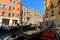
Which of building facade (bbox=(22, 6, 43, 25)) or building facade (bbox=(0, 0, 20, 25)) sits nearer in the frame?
building facade (bbox=(0, 0, 20, 25))

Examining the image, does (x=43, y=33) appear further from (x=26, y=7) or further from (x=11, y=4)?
(x=26, y=7)

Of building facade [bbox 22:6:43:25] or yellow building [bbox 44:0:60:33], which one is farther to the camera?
building facade [bbox 22:6:43:25]

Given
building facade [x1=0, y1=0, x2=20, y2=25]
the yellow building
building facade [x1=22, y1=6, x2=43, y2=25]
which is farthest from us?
building facade [x1=22, y1=6, x2=43, y2=25]

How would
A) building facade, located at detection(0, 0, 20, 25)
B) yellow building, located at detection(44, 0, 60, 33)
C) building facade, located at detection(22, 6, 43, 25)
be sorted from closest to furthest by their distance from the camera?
yellow building, located at detection(44, 0, 60, 33), building facade, located at detection(0, 0, 20, 25), building facade, located at detection(22, 6, 43, 25)

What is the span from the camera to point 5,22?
3972 centimetres

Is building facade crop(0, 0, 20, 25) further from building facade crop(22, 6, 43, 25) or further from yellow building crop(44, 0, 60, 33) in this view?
yellow building crop(44, 0, 60, 33)

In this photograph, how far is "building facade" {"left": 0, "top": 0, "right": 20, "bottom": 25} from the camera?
125 ft

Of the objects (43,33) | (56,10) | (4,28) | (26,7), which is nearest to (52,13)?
(56,10)

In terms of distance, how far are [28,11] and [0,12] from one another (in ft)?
57.4

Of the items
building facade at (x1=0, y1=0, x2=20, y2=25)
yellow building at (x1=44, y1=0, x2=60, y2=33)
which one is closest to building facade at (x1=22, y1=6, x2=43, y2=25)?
building facade at (x1=0, y1=0, x2=20, y2=25)

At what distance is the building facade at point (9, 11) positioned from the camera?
37969 mm

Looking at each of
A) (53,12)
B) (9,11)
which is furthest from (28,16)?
(53,12)

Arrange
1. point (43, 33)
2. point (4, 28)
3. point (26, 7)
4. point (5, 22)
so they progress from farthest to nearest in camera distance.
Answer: point (26, 7) → point (5, 22) → point (4, 28) → point (43, 33)

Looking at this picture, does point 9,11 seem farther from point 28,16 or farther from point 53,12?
point 53,12
